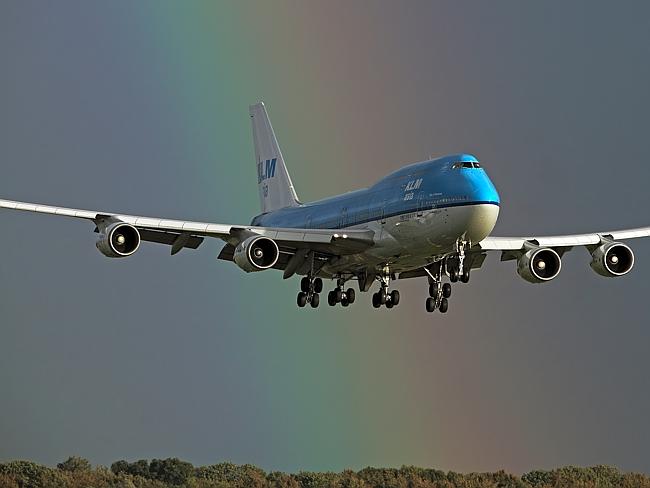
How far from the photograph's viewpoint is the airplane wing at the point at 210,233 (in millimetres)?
76062

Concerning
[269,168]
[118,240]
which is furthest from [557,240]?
[269,168]

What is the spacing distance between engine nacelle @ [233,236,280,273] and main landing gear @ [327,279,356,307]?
27.2 feet

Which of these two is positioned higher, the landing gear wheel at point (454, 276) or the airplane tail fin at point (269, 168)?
the airplane tail fin at point (269, 168)

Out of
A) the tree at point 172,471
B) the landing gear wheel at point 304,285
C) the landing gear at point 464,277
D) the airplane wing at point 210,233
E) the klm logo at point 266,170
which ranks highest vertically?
the klm logo at point 266,170

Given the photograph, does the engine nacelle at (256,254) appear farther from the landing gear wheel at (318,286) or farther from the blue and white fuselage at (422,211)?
the landing gear wheel at (318,286)

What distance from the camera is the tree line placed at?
333ft

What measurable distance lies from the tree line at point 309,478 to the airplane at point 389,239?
22990 mm

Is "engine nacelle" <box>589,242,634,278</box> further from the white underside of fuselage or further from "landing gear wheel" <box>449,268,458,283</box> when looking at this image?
"landing gear wheel" <box>449,268,458,283</box>

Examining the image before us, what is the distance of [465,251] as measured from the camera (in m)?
75.9

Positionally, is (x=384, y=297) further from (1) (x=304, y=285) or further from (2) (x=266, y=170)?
(2) (x=266, y=170)

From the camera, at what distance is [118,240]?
7450cm

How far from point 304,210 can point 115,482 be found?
967 inches

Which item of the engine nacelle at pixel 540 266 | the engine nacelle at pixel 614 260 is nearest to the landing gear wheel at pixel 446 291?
the engine nacelle at pixel 540 266

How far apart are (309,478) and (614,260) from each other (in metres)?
38.1
